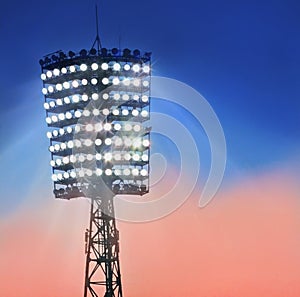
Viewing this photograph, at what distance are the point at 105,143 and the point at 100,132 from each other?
110 cm

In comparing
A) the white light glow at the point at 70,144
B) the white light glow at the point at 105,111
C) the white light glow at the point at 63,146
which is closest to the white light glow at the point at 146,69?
the white light glow at the point at 105,111

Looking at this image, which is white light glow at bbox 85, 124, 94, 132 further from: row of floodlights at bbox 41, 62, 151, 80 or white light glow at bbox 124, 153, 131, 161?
row of floodlights at bbox 41, 62, 151, 80

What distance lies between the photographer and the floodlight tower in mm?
63469

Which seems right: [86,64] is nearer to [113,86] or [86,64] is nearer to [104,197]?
[113,86]

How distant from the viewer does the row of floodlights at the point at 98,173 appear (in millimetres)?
63406

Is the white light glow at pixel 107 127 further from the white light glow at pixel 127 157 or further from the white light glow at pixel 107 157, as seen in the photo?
the white light glow at pixel 127 157

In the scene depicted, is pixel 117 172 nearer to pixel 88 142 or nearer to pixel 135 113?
pixel 88 142

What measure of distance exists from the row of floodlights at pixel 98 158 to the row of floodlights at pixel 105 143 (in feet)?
2.10

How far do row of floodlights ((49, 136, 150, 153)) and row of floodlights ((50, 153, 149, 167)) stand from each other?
641 millimetres

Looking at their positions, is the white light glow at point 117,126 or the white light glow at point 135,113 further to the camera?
the white light glow at point 135,113

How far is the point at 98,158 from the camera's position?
2475 inches

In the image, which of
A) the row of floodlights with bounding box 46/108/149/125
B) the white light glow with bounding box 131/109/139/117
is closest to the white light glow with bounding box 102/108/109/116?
the row of floodlights with bounding box 46/108/149/125

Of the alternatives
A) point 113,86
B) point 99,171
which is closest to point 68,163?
point 99,171

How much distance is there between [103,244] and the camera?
64375 millimetres
